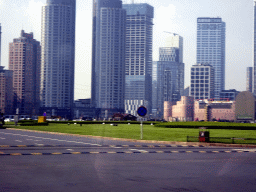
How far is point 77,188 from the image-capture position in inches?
424

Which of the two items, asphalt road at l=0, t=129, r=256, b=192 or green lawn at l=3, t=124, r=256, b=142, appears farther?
green lawn at l=3, t=124, r=256, b=142

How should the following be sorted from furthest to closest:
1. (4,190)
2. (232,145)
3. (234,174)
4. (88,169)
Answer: (232,145), (88,169), (234,174), (4,190)

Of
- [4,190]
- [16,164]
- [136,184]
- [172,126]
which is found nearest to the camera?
[4,190]

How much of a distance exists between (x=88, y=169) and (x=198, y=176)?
142 inches

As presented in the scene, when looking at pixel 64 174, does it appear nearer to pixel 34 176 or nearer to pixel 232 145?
pixel 34 176

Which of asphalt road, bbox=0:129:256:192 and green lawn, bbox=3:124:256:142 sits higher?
asphalt road, bbox=0:129:256:192

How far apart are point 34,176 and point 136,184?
3.15 m

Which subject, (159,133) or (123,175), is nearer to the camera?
(123,175)

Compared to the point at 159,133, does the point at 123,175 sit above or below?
above

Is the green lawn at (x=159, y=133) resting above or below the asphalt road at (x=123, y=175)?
below

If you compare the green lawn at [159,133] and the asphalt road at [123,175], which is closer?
the asphalt road at [123,175]

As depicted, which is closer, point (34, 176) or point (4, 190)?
point (4, 190)

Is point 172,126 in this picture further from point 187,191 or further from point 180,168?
point 187,191

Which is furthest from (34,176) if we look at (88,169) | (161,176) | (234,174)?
(234,174)
